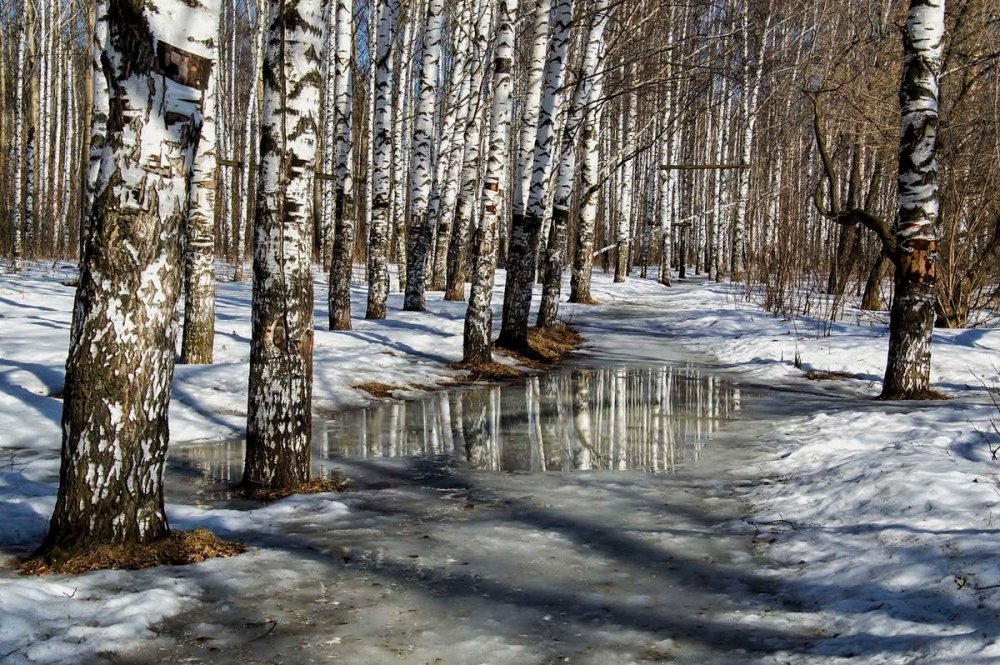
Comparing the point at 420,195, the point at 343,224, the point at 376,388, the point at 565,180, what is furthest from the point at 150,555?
the point at 420,195

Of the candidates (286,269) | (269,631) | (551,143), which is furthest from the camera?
(551,143)

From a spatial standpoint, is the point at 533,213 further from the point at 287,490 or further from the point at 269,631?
the point at 269,631

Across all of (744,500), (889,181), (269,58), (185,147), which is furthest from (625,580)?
(889,181)

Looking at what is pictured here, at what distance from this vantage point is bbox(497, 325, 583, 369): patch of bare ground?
12535mm

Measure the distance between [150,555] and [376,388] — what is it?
5752 mm

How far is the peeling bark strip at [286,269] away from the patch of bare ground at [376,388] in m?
3.91

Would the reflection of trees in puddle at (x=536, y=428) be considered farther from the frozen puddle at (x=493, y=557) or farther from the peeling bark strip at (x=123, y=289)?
the peeling bark strip at (x=123, y=289)

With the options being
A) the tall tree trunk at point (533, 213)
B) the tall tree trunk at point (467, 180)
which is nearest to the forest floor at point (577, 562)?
the tall tree trunk at point (533, 213)

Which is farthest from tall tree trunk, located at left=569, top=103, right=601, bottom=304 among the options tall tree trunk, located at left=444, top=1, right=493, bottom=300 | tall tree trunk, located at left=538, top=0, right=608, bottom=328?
tall tree trunk, located at left=444, top=1, right=493, bottom=300

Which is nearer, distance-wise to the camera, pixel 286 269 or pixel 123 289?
pixel 123 289

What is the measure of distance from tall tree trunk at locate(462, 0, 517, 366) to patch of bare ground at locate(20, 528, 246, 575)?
6873 mm

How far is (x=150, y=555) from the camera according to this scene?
161 inches

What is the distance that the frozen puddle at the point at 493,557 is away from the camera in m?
3.45

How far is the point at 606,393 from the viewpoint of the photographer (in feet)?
32.3
